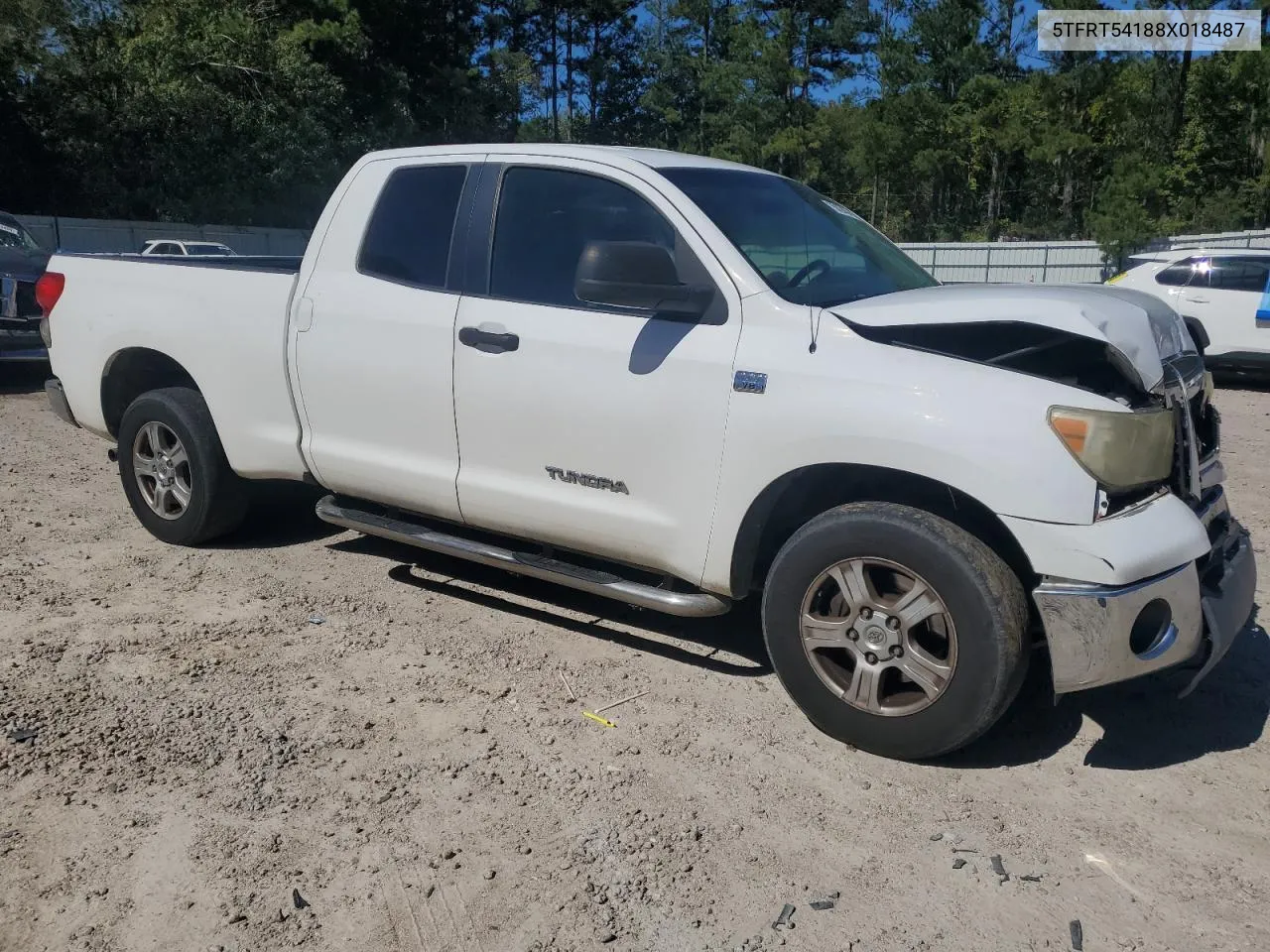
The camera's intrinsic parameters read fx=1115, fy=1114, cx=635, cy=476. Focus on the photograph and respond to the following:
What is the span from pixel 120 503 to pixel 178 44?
29.9 meters

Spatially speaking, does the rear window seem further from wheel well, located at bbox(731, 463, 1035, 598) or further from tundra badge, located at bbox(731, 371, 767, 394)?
tundra badge, located at bbox(731, 371, 767, 394)

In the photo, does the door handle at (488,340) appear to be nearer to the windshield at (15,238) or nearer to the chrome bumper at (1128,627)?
the chrome bumper at (1128,627)

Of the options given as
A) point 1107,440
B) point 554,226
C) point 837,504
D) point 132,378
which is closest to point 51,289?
point 132,378

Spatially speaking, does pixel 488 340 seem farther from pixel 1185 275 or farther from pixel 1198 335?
pixel 1185 275

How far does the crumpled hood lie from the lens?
3.29 metres

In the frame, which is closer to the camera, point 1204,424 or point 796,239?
point 1204,424

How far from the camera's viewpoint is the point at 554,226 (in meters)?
4.37

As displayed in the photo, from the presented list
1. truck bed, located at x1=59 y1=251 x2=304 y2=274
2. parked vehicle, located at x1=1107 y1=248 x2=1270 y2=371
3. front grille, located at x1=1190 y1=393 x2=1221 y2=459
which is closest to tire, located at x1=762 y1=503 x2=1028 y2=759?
front grille, located at x1=1190 y1=393 x2=1221 y2=459

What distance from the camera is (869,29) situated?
50031mm

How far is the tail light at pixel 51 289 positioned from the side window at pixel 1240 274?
12098 millimetres

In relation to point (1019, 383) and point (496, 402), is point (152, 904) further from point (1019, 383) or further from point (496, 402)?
point (1019, 383)

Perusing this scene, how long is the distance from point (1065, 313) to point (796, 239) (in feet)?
4.23

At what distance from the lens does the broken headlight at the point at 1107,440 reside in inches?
125

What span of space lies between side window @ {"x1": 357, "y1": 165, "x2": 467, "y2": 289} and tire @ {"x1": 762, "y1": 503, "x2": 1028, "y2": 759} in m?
2.00
